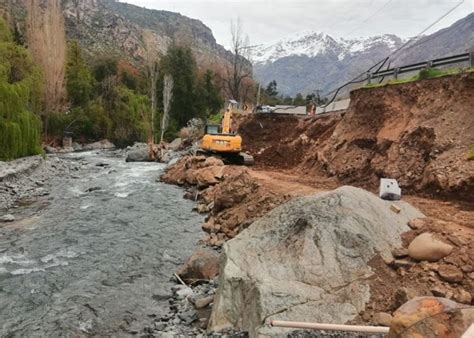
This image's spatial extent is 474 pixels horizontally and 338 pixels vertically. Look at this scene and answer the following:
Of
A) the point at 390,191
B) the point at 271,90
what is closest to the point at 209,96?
the point at 271,90

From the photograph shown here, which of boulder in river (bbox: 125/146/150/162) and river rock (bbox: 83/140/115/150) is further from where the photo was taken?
river rock (bbox: 83/140/115/150)

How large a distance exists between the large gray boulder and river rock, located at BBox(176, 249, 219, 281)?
1641 millimetres

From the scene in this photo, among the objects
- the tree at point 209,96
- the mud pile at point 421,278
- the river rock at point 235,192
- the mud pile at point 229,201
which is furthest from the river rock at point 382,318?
the tree at point 209,96

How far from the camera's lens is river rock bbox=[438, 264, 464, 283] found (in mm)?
5461

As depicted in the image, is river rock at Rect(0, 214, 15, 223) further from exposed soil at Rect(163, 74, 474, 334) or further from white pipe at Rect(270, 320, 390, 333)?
white pipe at Rect(270, 320, 390, 333)

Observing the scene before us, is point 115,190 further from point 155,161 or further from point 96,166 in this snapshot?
point 155,161

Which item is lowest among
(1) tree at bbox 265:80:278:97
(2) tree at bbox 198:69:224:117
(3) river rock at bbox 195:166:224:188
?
(3) river rock at bbox 195:166:224:188

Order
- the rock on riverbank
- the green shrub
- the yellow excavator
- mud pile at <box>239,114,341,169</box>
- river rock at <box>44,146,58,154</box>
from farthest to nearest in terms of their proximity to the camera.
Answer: river rock at <box>44,146,58,154</box>
the yellow excavator
mud pile at <box>239,114,341,169</box>
the rock on riverbank
the green shrub

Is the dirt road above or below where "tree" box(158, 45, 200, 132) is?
below

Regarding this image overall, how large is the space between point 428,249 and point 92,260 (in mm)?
7081

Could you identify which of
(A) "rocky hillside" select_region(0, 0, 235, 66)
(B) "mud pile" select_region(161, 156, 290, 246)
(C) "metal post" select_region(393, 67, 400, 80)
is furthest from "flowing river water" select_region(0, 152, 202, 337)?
(A) "rocky hillside" select_region(0, 0, 235, 66)

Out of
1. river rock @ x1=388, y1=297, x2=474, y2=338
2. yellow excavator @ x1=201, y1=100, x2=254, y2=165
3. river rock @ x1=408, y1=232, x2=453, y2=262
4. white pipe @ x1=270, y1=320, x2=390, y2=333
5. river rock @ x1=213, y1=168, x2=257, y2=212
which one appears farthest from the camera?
yellow excavator @ x1=201, y1=100, x2=254, y2=165

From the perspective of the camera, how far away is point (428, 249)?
5.90 m

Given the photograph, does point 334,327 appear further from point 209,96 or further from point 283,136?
point 209,96
